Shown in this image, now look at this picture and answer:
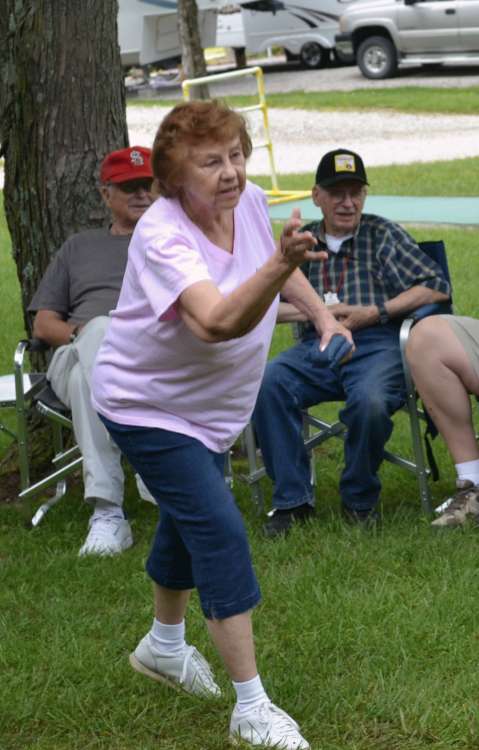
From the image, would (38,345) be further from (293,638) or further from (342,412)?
(293,638)

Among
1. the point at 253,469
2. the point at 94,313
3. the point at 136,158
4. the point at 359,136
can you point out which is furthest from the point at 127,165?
the point at 359,136

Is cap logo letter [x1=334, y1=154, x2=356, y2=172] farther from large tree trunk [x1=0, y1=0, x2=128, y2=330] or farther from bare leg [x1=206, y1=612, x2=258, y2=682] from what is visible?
bare leg [x1=206, y1=612, x2=258, y2=682]

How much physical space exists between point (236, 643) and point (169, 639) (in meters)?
0.44

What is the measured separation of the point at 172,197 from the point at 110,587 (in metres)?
1.72

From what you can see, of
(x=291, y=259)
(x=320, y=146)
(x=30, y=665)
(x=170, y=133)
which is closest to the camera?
(x=291, y=259)

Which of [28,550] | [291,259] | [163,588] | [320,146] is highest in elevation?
[291,259]

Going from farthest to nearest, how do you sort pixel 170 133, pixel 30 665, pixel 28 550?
1. pixel 28 550
2. pixel 30 665
3. pixel 170 133

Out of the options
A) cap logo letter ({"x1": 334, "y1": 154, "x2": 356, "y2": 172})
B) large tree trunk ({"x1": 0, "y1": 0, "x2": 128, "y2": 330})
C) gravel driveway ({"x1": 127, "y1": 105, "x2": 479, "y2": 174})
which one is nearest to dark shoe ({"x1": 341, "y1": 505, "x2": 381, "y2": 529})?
cap logo letter ({"x1": 334, "y1": 154, "x2": 356, "y2": 172})

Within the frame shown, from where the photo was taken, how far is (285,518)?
4969 millimetres

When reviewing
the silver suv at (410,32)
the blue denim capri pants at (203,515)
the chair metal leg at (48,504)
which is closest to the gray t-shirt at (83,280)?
the chair metal leg at (48,504)

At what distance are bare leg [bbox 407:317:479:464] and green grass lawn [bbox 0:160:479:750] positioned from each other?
31 centimetres

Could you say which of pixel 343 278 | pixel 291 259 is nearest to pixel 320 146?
pixel 343 278

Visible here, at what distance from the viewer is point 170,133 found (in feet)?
10.6

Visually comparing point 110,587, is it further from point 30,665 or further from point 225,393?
point 225,393
